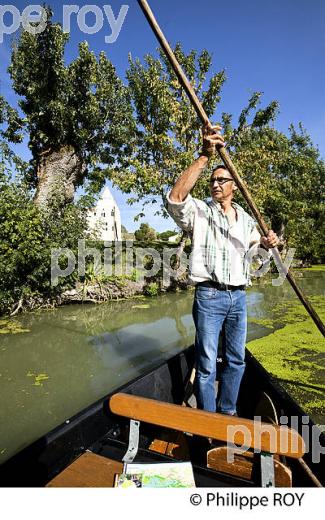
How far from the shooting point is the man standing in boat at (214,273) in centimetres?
236

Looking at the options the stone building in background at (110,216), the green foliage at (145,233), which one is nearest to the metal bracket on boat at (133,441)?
the stone building in background at (110,216)

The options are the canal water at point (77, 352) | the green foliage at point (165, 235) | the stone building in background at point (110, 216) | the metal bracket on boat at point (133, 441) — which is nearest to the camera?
the metal bracket on boat at point (133, 441)

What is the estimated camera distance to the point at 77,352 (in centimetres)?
629

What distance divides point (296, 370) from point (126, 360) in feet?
9.34

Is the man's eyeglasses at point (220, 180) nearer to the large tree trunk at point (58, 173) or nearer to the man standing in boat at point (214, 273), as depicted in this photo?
the man standing in boat at point (214, 273)

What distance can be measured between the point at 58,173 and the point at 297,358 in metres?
11.4

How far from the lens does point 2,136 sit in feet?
44.4

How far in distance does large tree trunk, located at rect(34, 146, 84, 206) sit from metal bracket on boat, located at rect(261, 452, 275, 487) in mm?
11371

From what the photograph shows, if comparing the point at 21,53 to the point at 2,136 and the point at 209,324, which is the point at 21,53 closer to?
the point at 2,136

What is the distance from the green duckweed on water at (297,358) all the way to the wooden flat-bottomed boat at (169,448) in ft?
6.01

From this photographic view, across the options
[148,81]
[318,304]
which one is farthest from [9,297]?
[148,81]

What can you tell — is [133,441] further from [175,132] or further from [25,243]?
[175,132]

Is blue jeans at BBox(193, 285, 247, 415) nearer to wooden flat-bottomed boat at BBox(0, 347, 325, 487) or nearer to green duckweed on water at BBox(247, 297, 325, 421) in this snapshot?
wooden flat-bottomed boat at BBox(0, 347, 325, 487)

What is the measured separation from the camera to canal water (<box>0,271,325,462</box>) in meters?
3.98
